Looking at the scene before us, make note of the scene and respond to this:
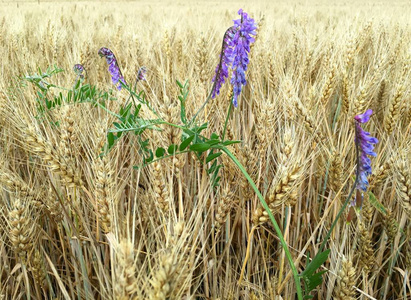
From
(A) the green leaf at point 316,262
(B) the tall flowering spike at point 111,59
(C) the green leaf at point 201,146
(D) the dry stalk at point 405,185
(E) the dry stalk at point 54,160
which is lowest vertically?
(A) the green leaf at point 316,262

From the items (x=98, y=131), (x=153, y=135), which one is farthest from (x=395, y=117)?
(x=98, y=131)

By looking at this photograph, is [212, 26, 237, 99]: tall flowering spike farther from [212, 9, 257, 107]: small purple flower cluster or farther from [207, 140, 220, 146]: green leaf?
[207, 140, 220, 146]: green leaf

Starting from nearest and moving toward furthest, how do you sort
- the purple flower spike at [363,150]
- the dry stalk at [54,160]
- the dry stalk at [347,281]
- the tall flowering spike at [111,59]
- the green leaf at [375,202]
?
1. the purple flower spike at [363,150]
2. the dry stalk at [347,281]
3. the dry stalk at [54,160]
4. the green leaf at [375,202]
5. the tall flowering spike at [111,59]

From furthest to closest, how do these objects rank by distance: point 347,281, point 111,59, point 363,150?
point 111,59
point 347,281
point 363,150

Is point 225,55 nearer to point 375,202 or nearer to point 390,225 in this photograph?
point 375,202

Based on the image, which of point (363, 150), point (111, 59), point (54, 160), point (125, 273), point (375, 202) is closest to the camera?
point (125, 273)

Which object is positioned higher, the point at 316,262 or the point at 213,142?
the point at 213,142

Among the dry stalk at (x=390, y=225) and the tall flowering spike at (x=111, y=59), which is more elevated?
the tall flowering spike at (x=111, y=59)

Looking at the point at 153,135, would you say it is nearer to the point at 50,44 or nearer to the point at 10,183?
the point at 10,183

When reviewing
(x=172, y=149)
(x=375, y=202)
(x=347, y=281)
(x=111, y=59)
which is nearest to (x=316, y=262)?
(x=347, y=281)

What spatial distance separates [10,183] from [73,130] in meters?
0.23

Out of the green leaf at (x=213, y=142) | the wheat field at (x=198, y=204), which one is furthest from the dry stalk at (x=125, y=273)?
the green leaf at (x=213, y=142)

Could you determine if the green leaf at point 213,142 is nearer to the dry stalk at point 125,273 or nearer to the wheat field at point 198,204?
the wheat field at point 198,204

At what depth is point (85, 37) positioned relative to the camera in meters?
1.85
